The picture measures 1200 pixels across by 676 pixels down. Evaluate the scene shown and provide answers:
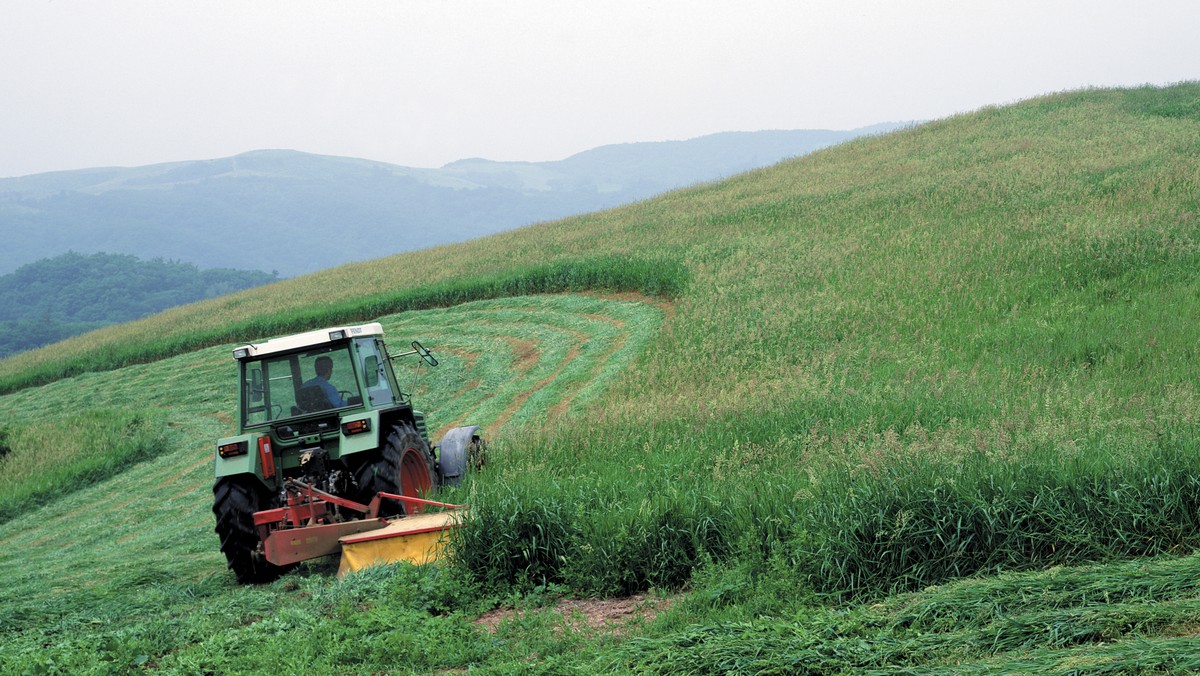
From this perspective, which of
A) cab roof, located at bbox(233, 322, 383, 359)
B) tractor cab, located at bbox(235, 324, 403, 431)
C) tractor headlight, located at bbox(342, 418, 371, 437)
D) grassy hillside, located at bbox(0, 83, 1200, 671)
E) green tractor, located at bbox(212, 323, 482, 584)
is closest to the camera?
grassy hillside, located at bbox(0, 83, 1200, 671)

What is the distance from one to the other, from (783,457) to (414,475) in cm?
374

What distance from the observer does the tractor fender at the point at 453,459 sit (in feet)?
34.1

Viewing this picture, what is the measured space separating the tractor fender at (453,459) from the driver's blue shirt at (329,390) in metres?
1.41

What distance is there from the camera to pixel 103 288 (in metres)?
112

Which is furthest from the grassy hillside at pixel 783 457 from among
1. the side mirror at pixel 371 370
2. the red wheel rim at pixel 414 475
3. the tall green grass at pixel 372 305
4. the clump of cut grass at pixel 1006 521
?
the side mirror at pixel 371 370

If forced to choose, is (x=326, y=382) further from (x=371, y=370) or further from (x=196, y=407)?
(x=196, y=407)

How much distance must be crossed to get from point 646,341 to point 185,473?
27.0 feet

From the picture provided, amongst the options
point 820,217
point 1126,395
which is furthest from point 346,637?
point 820,217

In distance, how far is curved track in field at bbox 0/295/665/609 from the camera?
9188 mm

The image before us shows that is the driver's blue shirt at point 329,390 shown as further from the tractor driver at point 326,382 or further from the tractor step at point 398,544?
the tractor step at point 398,544

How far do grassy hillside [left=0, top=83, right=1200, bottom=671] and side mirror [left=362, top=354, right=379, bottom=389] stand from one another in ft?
5.36

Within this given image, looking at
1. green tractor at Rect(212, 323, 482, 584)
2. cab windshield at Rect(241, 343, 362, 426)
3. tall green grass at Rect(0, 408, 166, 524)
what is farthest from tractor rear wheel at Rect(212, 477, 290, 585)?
tall green grass at Rect(0, 408, 166, 524)

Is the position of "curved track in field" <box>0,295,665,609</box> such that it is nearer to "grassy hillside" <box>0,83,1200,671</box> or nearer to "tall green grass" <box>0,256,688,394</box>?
"grassy hillside" <box>0,83,1200,671</box>

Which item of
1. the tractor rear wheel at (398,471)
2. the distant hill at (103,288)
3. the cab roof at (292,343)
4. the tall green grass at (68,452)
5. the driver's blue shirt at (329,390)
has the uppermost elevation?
the distant hill at (103,288)
